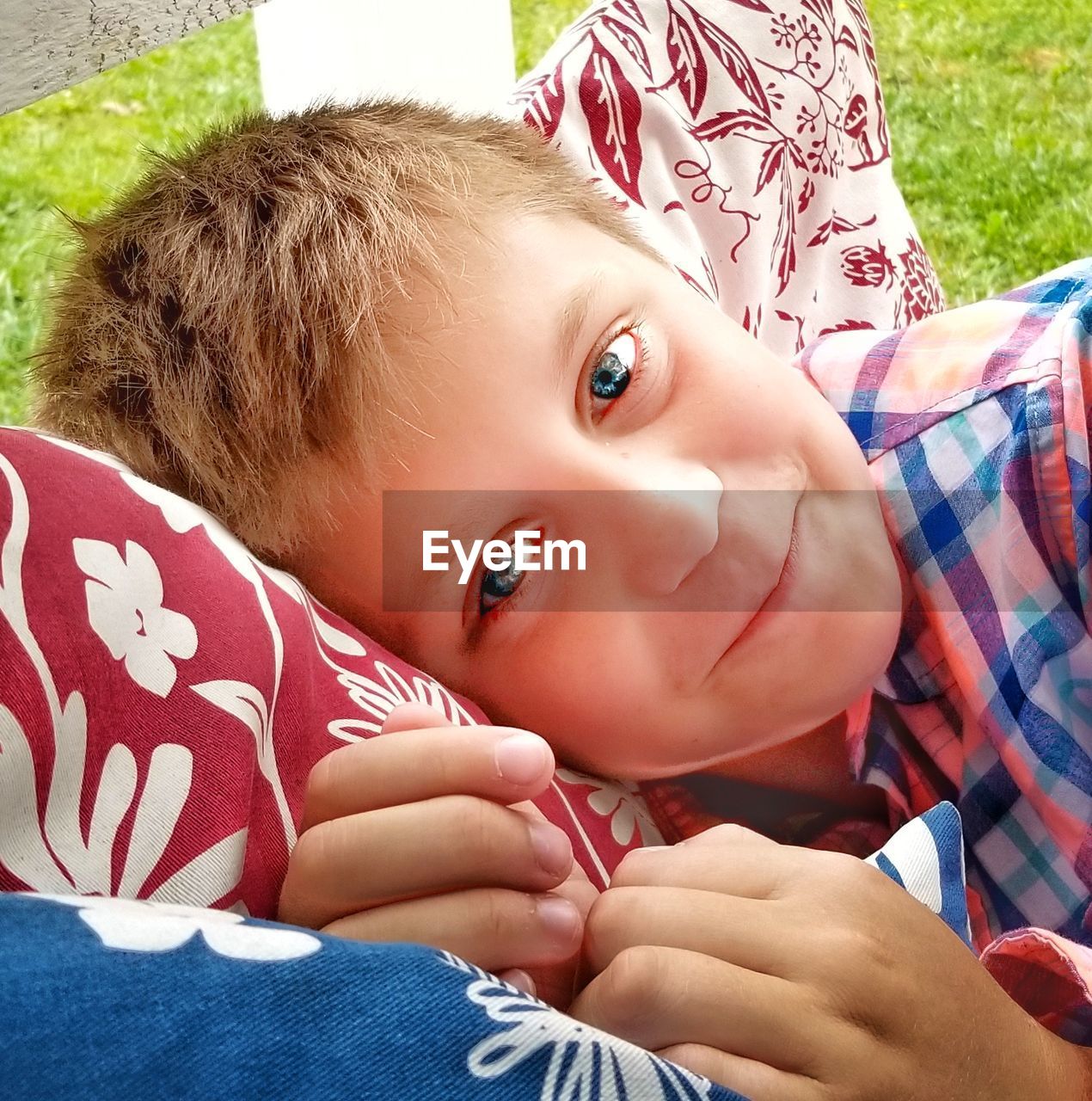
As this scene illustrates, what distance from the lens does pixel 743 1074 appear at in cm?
43

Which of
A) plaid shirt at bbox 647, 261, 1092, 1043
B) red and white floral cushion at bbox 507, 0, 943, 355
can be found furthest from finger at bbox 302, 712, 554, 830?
red and white floral cushion at bbox 507, 0, 943, 355

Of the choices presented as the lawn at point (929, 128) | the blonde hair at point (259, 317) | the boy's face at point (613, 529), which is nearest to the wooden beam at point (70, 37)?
the blonde hair at point (259, 317)

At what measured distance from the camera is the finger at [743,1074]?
1.38 feet

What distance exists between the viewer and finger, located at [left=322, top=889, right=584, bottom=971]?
46cm

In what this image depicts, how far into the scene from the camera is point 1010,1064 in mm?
521

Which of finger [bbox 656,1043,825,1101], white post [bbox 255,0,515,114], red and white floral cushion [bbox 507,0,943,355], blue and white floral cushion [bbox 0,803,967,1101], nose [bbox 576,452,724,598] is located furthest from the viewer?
white post [bbox 255,0,515,114]

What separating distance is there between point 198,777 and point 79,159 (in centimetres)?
162

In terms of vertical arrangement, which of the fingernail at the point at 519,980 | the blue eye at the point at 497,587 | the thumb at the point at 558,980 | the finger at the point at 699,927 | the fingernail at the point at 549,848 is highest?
the blue eye at the point at 497,587

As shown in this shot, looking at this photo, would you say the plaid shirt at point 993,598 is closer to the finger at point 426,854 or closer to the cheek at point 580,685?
the cheek at point 580,685

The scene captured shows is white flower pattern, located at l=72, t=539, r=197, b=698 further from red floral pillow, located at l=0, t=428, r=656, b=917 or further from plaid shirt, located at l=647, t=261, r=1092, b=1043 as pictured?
plaid shirt, located at l=647, t=261, r=1092, b=1043

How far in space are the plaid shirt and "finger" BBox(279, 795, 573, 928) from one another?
373 millimetres

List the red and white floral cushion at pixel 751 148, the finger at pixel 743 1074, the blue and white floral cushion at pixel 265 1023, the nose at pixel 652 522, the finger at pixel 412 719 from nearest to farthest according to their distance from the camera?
the blue and white floral cushion at pixel 265 1023, the finger at pixel 743 1074, the finger at pixel 412 719, the nose at pixel 652 522, the red and white floral cushion at pixel 751 148

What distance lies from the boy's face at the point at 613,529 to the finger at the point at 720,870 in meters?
0.21

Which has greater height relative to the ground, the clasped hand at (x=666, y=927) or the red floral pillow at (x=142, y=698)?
the red floral pillow at (x=142, y=698)
